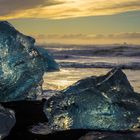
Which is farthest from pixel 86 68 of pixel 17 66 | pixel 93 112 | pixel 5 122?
pixel 5 122

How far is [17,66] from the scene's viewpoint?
6.27m

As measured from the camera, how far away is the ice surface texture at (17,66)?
20.2 feet

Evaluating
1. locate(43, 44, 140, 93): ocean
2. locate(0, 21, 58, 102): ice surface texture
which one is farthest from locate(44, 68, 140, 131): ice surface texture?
locate(43, 44, 140, 93): ocean

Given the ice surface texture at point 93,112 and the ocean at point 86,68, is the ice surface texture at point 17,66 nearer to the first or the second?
the ice surface texture at point 93,112

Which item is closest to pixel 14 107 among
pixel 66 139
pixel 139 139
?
pixel 66 139

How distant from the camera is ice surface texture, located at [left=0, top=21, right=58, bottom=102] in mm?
6160

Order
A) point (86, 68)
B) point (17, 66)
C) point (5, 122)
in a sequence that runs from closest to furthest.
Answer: point (5, 122) → point (17, 66) → point (86, 68)

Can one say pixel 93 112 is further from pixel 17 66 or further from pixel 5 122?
pixel 17 66

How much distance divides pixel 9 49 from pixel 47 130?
2017 millimetres

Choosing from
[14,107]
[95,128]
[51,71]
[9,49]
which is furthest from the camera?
[51,71]

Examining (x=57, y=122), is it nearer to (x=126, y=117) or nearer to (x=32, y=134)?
(x=32, y=134)

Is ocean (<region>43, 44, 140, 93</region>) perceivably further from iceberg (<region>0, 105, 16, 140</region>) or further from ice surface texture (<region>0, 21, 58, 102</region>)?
iceberg (<region>0, 105, 16, 140</region>)

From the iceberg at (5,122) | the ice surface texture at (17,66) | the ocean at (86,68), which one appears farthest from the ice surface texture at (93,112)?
the ocean at (86,68)

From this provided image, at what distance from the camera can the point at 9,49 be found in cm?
623
